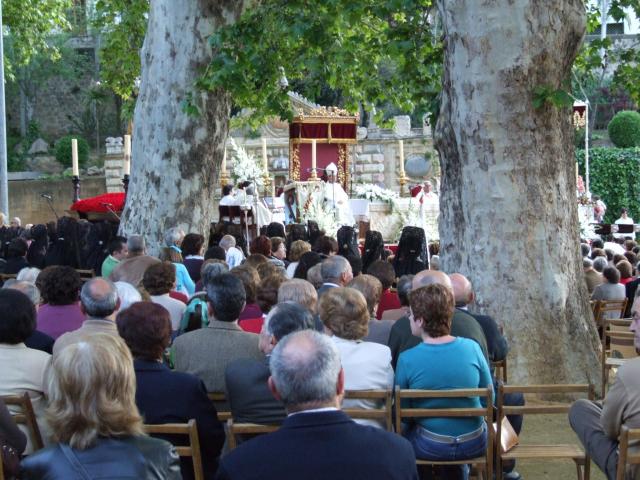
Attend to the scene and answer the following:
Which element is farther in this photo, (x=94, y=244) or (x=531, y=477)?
(x=94, y=244)

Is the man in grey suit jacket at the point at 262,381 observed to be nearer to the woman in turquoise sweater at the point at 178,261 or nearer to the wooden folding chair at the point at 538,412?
the wooden folding chair at the point at 538,412

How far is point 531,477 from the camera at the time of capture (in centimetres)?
696

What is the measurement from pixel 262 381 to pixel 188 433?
0.64 m

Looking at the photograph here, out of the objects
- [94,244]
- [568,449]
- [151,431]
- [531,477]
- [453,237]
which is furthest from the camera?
[94,244]

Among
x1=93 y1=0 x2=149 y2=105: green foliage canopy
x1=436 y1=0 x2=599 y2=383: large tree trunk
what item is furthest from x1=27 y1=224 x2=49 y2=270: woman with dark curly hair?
x1=436 y1=0 x2=599 y2=383: large tree trunk

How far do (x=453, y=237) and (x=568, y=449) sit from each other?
3.72 m

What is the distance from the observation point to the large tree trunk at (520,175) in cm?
893

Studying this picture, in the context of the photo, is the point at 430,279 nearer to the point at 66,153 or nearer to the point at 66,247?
the point at 66,247

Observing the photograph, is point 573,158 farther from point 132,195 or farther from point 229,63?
point 132,195

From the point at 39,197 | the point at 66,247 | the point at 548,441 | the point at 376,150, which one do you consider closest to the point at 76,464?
the point at 548,441

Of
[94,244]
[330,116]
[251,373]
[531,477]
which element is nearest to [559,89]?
[531,477]

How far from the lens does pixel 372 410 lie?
515 centimetres

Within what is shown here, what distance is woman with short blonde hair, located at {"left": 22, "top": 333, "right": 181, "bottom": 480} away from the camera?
351 cm

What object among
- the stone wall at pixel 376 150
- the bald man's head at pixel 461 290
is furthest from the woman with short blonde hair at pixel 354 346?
the stone wall at pixel 376 150
